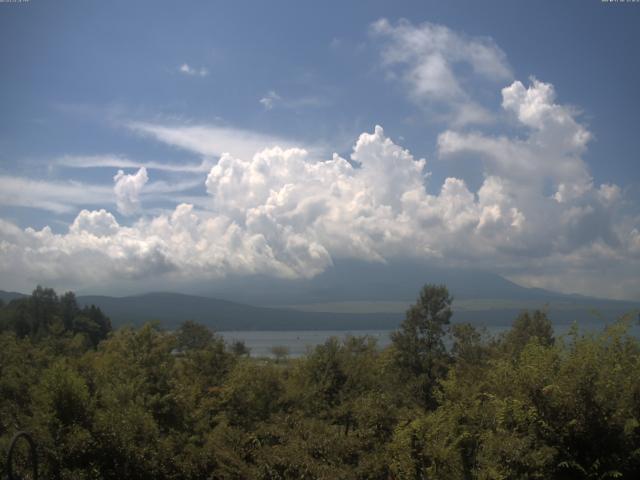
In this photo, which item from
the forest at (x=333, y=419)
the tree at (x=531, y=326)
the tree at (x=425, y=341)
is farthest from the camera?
the tree at (x=531, y=326)

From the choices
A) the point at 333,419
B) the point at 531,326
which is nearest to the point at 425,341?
the point at 531,326

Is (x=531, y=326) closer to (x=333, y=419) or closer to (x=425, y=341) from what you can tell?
(x=425, y=341)

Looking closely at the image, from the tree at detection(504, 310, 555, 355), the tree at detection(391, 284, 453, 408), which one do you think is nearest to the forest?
the tree at detection(391, 284, 453, 408)

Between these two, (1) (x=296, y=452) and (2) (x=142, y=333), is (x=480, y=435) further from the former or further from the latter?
(2) (x=142, y=333)

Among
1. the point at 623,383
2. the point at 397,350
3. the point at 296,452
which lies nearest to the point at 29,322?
the point at 397,350

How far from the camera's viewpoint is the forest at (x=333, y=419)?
41.1 feet

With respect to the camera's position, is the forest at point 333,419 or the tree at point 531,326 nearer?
the forest at point 333,419

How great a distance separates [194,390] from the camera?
26.6 meters

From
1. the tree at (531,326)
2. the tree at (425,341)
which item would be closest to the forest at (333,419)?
the tree at (425,341)

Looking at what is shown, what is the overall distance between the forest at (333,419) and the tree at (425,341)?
A: 8740 millimetres

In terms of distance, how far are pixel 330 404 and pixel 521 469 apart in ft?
46.5

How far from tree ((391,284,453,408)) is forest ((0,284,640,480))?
8.74m

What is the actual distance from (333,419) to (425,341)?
1781 cm

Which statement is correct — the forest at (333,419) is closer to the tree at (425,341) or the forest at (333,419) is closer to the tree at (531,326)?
the tree at (425,341)
